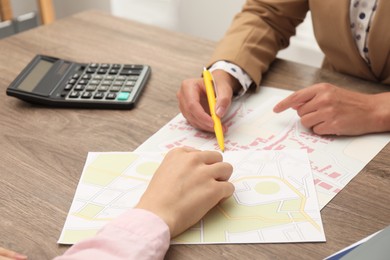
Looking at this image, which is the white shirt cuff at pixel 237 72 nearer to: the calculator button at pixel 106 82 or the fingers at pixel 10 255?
the calculator button at pixel 106 82

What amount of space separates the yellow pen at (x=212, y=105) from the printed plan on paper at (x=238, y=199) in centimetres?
3

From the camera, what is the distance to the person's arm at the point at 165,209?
51cm

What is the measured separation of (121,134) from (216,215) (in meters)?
0.25

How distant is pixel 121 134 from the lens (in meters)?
0.77

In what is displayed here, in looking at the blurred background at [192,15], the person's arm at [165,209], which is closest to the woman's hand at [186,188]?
the person's arm at [165,209]

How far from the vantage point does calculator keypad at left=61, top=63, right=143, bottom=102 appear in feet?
2.79

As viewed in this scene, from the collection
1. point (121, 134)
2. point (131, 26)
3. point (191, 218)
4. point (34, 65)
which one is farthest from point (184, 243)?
point (131, 26)

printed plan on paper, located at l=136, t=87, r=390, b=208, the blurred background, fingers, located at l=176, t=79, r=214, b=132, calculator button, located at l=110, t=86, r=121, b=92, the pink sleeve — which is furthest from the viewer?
the blurred background

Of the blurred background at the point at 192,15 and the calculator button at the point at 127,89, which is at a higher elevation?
the calculator button at the point at 127,89

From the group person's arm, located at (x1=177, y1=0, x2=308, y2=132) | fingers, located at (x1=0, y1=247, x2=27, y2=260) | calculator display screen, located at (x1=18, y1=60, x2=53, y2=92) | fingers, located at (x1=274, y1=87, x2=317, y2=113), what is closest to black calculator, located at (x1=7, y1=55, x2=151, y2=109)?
calculator display screen, located at (x1=18, y1=60, x2=53, y2=92)

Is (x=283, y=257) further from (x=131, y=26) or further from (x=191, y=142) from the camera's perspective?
(x=131, y=26)

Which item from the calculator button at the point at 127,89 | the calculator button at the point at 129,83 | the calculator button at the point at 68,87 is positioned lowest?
the calculator button at the point at 127,89

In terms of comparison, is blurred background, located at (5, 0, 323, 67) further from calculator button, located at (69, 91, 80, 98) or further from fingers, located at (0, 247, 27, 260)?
fingers, located at (0, 247, 27, 260)

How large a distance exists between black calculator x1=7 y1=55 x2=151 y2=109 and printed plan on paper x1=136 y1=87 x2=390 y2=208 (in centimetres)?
12
